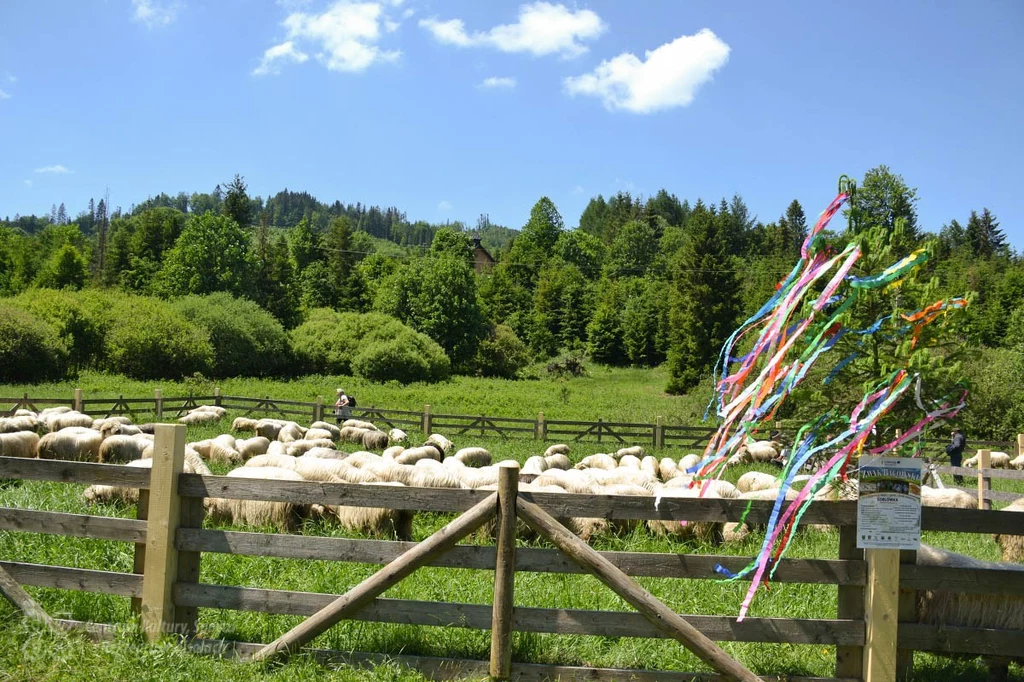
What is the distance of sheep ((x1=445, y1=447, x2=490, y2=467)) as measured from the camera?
17047 mm

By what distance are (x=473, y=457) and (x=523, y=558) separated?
12.8 meters

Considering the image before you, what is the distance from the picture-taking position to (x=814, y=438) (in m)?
4.48

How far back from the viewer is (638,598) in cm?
439

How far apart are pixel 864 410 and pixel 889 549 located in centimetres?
82

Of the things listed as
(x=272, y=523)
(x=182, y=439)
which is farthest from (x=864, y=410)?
(x=272, y=523)

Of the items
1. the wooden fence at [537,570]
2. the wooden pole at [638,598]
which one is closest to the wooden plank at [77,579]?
the wooden fence at [537,570]

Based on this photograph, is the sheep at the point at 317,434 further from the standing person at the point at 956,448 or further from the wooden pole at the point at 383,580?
the standing person at the point at 956,448

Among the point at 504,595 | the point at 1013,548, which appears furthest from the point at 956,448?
the point at 504,595

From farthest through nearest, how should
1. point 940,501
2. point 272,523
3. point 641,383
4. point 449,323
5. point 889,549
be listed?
point 449,323, point 641,383, point 940,501, point 272,523, point 889,549

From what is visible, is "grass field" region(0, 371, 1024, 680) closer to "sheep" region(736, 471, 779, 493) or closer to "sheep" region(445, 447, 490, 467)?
"sheep" region(736, 471, 779, 493)

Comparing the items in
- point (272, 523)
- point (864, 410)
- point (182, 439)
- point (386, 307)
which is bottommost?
point (272, 523)

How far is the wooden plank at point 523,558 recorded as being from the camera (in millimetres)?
4461

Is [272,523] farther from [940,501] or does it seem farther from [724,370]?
[940,501]

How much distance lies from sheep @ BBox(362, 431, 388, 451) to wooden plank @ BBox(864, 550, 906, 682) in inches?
715
